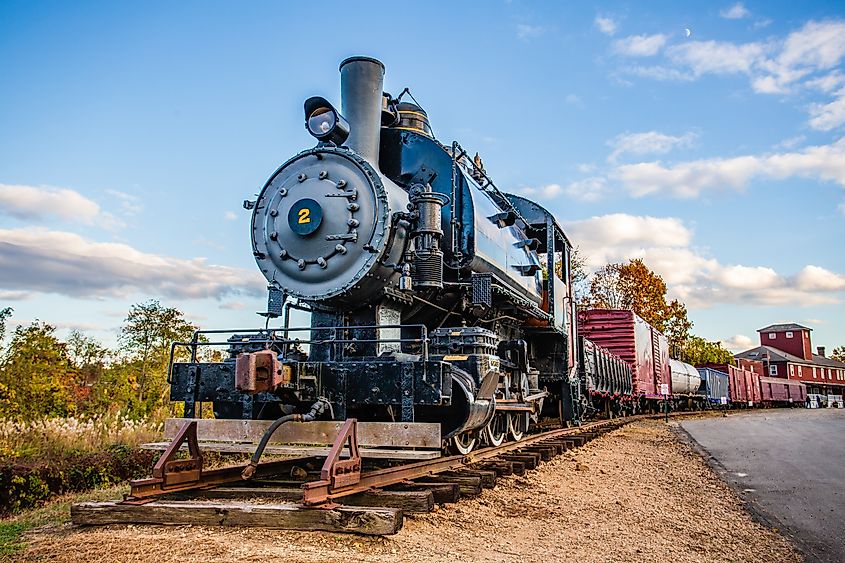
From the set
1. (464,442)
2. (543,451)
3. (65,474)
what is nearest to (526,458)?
(543,451)

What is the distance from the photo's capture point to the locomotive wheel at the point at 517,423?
10159mm

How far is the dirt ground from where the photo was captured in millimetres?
4688

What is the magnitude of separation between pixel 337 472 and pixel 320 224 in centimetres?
305

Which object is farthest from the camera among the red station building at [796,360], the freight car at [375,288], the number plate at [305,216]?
the red station building at [796,360]

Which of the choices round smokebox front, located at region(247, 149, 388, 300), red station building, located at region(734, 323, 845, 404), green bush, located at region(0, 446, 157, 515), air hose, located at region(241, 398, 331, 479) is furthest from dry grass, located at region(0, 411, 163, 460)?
red station building, located at region(734, 323, 845, 404)

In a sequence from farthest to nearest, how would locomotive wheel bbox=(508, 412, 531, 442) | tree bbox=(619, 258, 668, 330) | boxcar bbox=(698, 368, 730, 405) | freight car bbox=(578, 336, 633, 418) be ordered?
tree bbox=(619, 258, 668, 330) < boxcar bbox=(698, 368, 730, 405) < freight car bbox=(578, 336, 633, 418) < locomotive wheel bbox=(508, 412, 531, 442)

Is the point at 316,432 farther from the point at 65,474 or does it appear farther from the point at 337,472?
the point at 65,474

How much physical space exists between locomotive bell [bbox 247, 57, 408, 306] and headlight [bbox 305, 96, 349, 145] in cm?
1

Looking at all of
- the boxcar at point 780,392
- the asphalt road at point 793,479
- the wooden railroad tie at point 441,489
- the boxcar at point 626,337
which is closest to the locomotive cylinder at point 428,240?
the wooden railroad tie at point 441,489

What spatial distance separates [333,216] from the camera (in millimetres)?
7633

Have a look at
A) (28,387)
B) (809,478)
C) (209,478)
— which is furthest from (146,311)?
(809,478)

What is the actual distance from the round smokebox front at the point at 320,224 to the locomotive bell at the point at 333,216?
0.04 ft

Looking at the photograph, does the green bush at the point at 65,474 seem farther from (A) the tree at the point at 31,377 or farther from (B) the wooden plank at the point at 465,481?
(B) the wooden plank at the point at 465,481

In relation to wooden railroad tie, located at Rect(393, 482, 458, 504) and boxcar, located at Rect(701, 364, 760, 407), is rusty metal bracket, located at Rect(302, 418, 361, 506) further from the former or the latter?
boxcar, located at Rect(701, 364, 760, 407)
